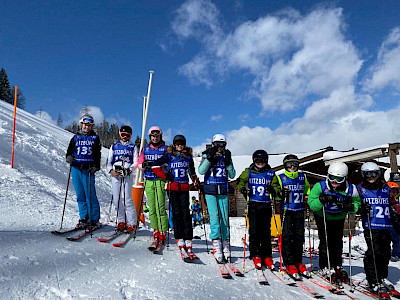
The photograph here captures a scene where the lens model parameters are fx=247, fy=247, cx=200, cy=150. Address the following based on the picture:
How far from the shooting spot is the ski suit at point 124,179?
5.20 meters

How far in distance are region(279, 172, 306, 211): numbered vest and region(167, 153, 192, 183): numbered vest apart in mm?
1821

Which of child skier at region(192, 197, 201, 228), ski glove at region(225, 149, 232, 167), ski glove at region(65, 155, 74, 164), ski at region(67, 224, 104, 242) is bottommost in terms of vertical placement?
child skier at region(192, 197, 201, 228)

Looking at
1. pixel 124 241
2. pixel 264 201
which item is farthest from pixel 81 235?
pixel 264 201

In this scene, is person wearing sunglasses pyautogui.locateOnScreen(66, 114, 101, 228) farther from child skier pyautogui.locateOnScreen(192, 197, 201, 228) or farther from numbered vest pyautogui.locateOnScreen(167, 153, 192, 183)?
child skier pyautogui.locateOnScreen(192, 197, 201, 228)

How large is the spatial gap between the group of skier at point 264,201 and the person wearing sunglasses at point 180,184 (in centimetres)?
2

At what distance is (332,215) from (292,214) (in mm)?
713

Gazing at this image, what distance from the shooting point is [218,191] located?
4.59 m

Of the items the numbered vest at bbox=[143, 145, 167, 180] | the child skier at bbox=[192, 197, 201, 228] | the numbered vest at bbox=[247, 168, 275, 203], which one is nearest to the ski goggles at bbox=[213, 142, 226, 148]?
the numbered vest at bbox=[247, 168, 275, 203]

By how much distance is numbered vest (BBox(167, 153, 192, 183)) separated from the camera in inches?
188

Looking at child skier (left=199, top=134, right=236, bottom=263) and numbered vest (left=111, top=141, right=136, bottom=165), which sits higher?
numbered vest (left=111, top=141, right=136, bottom=165)

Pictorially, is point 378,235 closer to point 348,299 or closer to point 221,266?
point 348,299

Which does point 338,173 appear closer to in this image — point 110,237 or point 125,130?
point 125,130

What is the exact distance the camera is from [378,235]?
4371 millimetres

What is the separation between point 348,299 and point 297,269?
2.80 ft
